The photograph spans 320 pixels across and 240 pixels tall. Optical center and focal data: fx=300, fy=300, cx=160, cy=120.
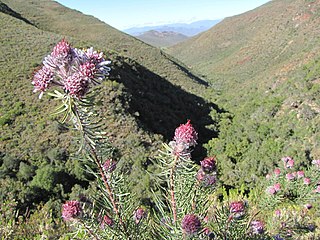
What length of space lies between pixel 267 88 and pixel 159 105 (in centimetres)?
1442

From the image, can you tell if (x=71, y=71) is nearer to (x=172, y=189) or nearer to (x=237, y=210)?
(x=172, y=189)

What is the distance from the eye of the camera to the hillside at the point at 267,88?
18.9 metres

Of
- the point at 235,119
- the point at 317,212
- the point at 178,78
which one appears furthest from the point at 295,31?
the point at 317,212

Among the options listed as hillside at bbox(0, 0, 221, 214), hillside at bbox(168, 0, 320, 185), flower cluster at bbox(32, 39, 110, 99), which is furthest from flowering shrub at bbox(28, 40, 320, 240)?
hillside at bbox(168, 0, 320, 185)

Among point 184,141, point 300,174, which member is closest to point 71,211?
point 184,141

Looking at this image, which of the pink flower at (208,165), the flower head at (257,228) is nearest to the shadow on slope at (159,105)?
the flower head at (257,228)

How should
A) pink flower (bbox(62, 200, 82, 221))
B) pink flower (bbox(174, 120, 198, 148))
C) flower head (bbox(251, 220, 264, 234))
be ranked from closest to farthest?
pink flower (bbox(174, 120, 198, 148)) < pink flower (bbox(62, 200, 82, 221)) < flower head (bbox(251, 220, 264, 234))

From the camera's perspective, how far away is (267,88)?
3250 cm

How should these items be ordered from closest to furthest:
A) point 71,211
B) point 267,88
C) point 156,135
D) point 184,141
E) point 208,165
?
1. point 184,141
2. point 71,211
3. point 208,165
4. point 156,135
5. point 267,88

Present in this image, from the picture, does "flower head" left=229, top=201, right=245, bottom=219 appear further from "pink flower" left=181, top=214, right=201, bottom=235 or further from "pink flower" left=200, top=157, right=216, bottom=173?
"pink flower" left=181, top=214, right=201, bottom=235

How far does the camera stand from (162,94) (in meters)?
27.1

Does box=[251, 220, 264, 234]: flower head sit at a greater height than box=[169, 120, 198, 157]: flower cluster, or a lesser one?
lesser

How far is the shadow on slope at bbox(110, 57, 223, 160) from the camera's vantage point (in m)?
20.9

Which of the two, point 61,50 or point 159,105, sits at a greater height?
point 61,50
